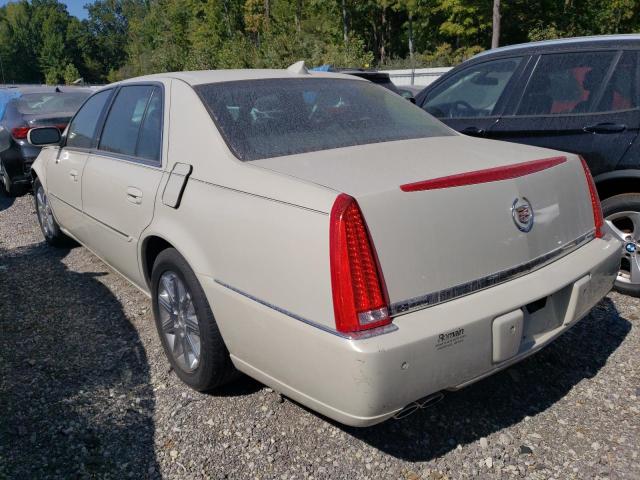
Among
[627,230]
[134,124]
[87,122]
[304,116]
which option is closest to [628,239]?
[627,230]

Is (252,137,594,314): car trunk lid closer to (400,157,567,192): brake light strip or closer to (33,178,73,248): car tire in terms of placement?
(400,157,567,192): brake light strip

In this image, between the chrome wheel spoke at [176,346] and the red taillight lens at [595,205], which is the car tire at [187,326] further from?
the red taillight lens at [595,205]

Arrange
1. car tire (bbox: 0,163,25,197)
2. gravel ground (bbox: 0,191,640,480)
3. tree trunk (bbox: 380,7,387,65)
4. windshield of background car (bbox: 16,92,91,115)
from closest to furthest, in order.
A: gravel ground (bbox: 0,191,640,480)
car tire (bbox: 0,163,25,197)
windshield of background car (bbox: 16,92,91,115)
tree trunk (bbox: 380,7,387,65)

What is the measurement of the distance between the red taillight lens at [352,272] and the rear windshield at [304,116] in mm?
710

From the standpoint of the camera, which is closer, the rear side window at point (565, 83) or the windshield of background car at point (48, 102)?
the rear side window at point (565, 83)

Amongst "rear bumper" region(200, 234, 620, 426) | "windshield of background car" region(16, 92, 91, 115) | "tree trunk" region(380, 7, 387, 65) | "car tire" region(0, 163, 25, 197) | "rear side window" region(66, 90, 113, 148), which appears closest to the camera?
"rear bumper" region(200, 234, 620, 426)

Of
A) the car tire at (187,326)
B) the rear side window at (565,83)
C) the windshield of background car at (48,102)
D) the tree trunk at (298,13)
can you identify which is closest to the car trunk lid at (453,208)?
the car tire at (187,326)

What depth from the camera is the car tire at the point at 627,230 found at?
3732 millimetres

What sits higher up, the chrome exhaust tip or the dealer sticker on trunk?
the dealer sticker on trunk

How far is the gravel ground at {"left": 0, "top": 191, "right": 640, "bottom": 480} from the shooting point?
92.0 inches

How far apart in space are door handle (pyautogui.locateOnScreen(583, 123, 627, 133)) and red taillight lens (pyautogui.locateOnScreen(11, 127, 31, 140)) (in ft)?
21.7

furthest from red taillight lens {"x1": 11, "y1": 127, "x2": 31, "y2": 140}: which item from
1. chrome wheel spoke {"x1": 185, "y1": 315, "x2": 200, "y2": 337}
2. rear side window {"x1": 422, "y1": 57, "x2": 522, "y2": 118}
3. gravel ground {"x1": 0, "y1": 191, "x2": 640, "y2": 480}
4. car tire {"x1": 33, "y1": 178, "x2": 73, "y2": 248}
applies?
chrome wheel spoke {"x1": 185, "y1": 315, "x2": 200, "y2": 337}

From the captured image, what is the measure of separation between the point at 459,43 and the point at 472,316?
126 feet

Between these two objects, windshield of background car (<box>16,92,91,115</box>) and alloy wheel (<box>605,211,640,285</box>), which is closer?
alloy wheel (<box>605,211,640,285</box>)
